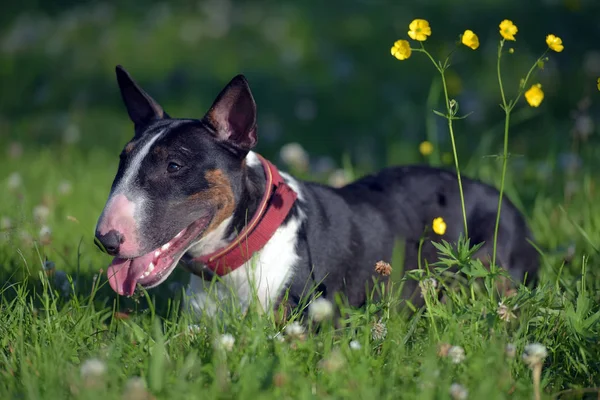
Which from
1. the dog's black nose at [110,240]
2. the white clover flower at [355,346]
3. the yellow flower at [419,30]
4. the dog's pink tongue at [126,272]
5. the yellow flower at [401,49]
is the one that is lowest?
the white clover flower at [355,346]

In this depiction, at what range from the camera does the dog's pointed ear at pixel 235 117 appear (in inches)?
141

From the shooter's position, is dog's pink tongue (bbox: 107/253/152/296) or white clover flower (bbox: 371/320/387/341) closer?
white clover flower (bbox: 371/320/387/341)

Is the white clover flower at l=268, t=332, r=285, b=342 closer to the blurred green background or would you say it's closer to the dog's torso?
the dog's torso

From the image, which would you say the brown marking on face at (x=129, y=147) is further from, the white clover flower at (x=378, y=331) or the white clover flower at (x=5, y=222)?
the white clover flower at (x=5, y=222)

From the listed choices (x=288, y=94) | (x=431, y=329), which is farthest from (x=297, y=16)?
(x=431, y=329)

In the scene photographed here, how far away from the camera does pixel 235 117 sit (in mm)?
3631

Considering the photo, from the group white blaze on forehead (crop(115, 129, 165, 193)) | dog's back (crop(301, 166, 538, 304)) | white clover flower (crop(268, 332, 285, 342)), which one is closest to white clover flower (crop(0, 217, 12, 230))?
white blaze on forehead (crop(115, 129, 165, 193))

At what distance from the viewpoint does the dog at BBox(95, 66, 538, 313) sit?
3.38 m

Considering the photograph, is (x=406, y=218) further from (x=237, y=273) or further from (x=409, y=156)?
(x=409, y=156)

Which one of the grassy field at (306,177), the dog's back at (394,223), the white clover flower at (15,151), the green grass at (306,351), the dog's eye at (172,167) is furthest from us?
the white clover flower at (15,151)

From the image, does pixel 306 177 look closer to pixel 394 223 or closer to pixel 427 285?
pixel 394 223

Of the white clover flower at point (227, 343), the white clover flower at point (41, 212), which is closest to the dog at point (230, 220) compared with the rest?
the white clover flower at point (227, 343)

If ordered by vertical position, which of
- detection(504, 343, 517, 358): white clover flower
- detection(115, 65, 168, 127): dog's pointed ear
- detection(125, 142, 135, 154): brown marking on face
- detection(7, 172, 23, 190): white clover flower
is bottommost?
detection(7, 172, 23, 190): white clover flower

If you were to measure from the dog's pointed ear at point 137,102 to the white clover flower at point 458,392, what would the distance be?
1969 mm
